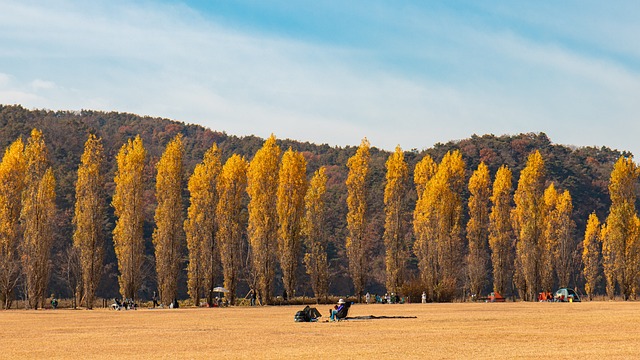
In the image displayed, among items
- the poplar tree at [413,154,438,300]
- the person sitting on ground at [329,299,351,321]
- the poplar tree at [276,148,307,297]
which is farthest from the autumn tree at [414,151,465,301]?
the person sitting on ground at [329,299,351,321]

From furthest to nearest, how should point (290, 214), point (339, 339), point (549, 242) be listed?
point (549, 242) → point (290, 214) → point (339, 339)

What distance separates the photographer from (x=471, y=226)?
69438 mm

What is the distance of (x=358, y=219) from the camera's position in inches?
2510

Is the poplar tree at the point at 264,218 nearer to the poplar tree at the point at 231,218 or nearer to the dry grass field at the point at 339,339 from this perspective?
the poplar tree at the point at 231,218

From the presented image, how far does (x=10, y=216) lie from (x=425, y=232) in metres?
32.5

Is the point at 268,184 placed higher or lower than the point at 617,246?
higher

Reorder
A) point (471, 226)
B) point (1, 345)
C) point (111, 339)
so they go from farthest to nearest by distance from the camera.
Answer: point (471, 226) → point (111, 339) → point (1, 345)

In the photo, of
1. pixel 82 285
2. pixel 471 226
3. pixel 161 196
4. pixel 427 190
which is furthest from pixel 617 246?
pixel 82 285

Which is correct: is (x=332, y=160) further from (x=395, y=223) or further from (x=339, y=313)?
(x=339, y=313)

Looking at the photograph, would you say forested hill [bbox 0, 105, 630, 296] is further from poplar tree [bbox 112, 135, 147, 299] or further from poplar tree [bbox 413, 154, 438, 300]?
poplar tree [bbox 112, 135, 147, 299]

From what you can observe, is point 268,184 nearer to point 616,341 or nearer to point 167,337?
point 167,337

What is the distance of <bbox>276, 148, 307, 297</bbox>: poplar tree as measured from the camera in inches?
2313

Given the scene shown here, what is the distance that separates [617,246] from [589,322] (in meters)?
39.5

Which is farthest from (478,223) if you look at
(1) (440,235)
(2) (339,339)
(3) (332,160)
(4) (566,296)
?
(3) (332,160)
